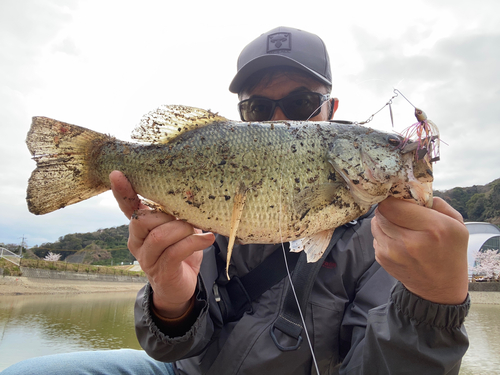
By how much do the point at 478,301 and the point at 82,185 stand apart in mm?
36205

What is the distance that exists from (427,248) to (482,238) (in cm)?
4791

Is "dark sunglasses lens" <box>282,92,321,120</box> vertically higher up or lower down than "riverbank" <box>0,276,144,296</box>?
higher up

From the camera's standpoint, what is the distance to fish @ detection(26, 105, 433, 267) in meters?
1.73

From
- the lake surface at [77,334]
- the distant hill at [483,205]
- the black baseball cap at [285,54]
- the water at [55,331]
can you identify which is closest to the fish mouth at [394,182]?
the black baseball cap at [285,54]

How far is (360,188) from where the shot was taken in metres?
1.71

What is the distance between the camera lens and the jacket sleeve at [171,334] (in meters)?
2.11

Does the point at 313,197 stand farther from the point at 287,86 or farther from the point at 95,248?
the point at 95,248

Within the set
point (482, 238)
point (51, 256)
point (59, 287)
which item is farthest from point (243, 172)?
point (51, 256)

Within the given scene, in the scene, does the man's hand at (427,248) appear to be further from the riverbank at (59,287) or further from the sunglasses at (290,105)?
the riverbank at (59,287)

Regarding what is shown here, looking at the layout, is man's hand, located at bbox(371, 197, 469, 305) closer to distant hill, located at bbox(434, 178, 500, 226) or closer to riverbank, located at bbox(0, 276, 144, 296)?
riverbank, located at bbox(0, 276, 144, 296)

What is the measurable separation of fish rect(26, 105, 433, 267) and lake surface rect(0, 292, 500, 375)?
34.0 ft

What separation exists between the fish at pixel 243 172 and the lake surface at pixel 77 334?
34.0 feet

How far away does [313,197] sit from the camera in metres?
1.75

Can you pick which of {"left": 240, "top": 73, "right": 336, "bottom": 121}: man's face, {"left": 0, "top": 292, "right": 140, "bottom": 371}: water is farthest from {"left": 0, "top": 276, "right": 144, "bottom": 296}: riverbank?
{"left": 240, "top": 73, "right": 336, "bottom": 121}: man's face
